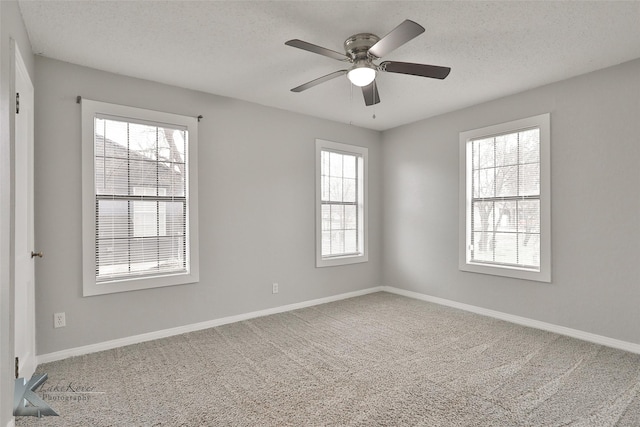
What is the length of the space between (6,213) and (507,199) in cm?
439

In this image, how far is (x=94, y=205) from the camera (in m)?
3.06

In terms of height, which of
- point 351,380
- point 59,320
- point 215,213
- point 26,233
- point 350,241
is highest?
point 215,213

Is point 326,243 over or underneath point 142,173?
underneath

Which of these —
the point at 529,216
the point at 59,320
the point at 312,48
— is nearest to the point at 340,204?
the point at 529,216

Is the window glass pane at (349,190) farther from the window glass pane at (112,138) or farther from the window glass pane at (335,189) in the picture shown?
the window glass pane at (112,138)

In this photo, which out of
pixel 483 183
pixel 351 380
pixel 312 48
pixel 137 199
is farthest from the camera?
pixel 483 183

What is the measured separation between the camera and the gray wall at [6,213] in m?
1.71

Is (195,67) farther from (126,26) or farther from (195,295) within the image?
(195,295)

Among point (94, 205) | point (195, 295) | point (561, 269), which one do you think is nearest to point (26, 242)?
point (94, 205)

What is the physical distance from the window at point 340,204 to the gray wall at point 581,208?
1.18m

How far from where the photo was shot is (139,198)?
331cm

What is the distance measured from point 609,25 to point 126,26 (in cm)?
343

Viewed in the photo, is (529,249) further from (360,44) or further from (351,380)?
(360,44)

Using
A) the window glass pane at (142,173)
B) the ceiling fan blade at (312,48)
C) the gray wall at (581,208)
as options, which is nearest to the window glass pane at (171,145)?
the window glass pane at (142,173)
